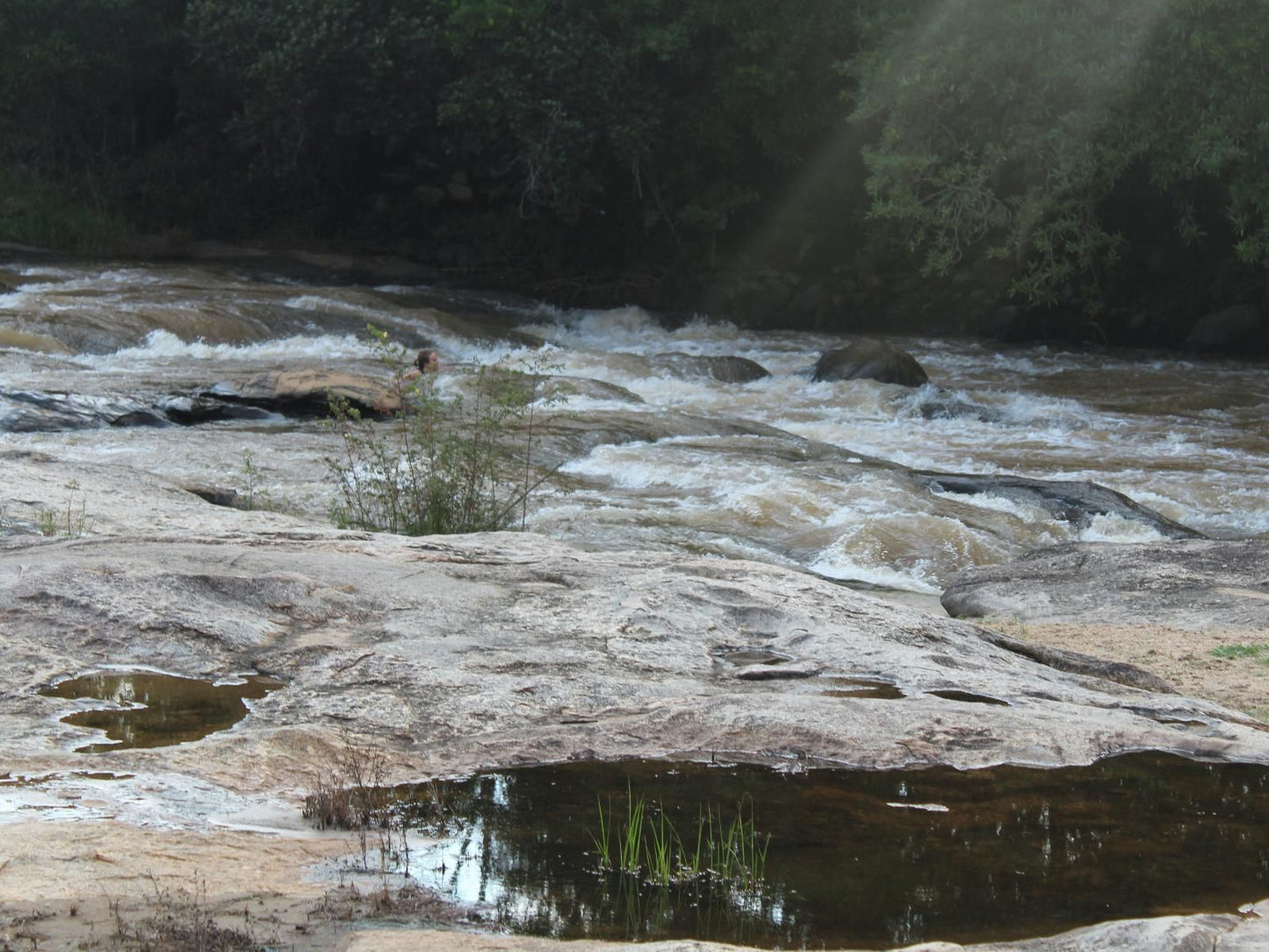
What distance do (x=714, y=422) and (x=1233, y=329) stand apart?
34.7 feet

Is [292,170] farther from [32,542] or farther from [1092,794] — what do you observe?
[1092,794]

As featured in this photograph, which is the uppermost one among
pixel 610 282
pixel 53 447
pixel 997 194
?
pixel 997 194

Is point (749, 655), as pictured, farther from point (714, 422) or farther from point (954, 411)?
point (954, 411)

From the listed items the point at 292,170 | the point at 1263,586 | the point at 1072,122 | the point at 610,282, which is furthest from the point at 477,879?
the point at 292,170

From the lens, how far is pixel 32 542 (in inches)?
211

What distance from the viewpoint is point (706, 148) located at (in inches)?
907

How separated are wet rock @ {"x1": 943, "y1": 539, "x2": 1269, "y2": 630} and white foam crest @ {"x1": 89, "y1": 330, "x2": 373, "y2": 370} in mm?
9775

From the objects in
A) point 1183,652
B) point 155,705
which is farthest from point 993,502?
point 155,705

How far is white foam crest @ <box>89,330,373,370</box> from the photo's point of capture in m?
15.1

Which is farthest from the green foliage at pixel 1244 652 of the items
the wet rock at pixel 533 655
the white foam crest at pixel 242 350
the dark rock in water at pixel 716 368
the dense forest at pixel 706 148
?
the dense forest at pixel 706 148

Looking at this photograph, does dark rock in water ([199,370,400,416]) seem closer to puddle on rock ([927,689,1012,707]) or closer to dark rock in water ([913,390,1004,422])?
dark rock in water ([913,390,1004,422])

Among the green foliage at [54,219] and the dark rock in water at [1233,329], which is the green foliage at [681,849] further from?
the green foliage at [54,219]

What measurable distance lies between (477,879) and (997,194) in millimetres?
18949

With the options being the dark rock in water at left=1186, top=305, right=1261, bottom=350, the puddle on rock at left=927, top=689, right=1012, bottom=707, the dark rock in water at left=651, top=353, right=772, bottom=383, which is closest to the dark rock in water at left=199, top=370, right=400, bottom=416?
the dark rock in water at left=651, top=353, right=772, bottom=383
